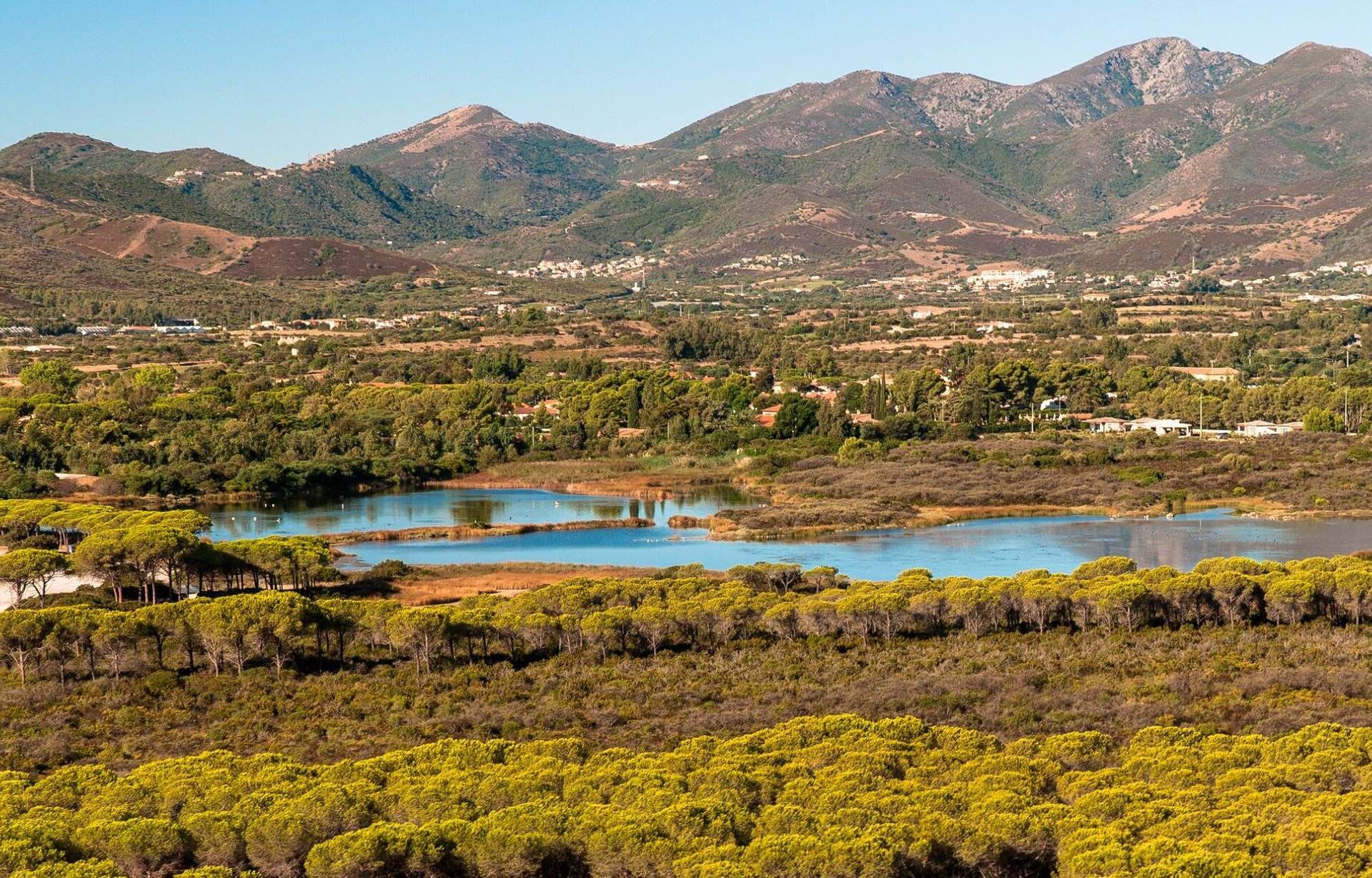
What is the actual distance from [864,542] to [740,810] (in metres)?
31.5

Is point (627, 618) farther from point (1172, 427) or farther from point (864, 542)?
point (1172, 427)

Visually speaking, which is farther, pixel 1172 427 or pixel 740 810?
pixel 1172 427

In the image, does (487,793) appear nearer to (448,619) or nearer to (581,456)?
(448,619)

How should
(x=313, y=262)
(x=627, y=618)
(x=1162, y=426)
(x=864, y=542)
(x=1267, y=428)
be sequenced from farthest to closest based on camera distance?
1. (x=313, y=262)
2. (x=1162, y=426)
3. (x=1267, y=428)
4. (x=864, y=542)
5. (x=627, y=618)

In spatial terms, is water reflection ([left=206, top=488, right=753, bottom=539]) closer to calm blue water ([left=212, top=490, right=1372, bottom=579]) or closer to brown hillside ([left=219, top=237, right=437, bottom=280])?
calm blue water ([left=212, top=490, right=1372, bottom=579])

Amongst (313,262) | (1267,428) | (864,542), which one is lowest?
(864,542)

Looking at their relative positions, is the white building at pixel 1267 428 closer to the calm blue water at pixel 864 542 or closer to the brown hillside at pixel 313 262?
the calm blue water at pixel 864 542

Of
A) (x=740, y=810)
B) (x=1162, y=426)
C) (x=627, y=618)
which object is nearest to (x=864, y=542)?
(x=627, y=618)

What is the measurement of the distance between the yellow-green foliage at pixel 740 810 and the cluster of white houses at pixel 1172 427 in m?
51.9

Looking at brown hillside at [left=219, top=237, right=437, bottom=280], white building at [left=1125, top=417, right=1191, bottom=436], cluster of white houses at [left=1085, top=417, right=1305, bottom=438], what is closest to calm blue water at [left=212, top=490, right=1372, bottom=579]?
cluster of white houses at [left=1085, top=417, right=1305, bottom=438]

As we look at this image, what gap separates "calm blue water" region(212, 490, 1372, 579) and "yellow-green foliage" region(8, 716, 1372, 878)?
68.6 ft

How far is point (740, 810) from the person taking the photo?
766 inches

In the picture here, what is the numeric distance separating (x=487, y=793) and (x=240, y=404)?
195 feet

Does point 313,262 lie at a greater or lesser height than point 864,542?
greater
